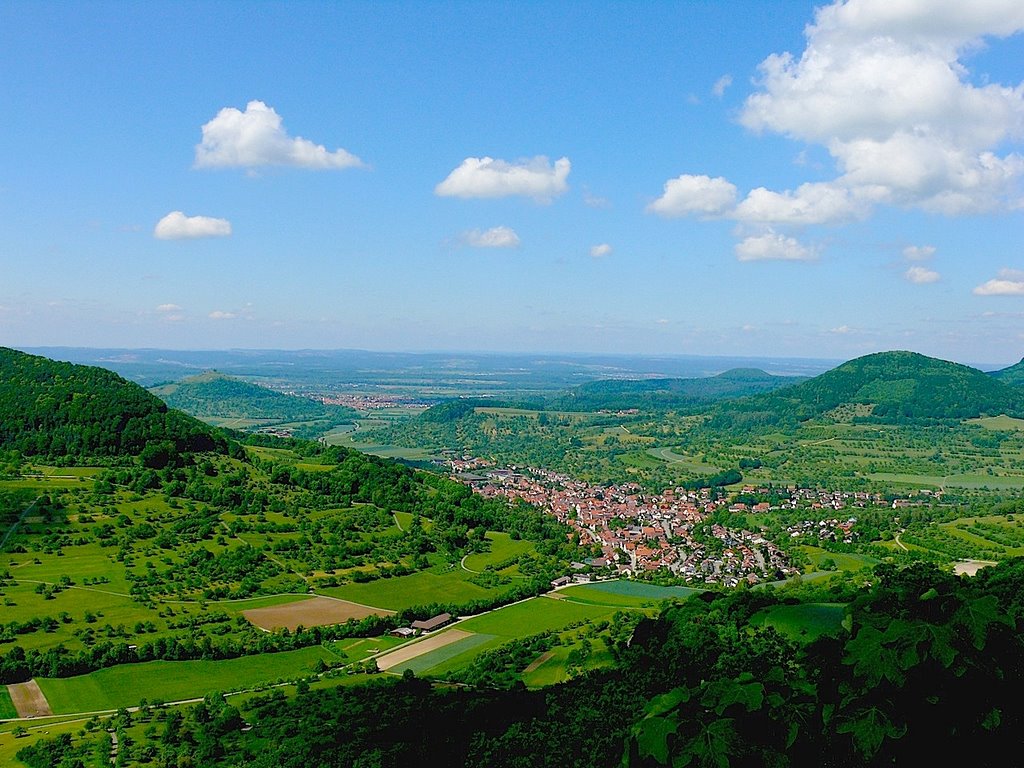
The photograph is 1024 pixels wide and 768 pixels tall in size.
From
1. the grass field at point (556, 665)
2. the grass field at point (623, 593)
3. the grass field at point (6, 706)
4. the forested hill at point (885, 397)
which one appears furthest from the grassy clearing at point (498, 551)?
the forested hill at point (885, 397)

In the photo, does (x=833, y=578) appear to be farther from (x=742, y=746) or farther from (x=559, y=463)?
(x=559, y=463)

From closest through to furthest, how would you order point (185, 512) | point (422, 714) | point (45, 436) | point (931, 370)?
point (422, 714), point (185, 512), point (45, 436), point (931, 370)

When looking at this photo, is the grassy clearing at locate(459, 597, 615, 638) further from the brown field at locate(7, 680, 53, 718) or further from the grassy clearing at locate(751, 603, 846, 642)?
the brown field at locate(7, 680, 53, 718)

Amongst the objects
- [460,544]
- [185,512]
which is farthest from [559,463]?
[185,512]

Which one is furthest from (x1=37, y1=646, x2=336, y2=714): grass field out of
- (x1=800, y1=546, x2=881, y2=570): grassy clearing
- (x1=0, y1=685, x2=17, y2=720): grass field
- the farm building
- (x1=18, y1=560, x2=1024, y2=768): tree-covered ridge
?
(x1=800, y1=546, x2=881, y2=570): grassy clearing

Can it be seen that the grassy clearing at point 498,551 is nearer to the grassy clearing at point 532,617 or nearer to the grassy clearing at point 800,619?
the grassy clearing at point 532,617

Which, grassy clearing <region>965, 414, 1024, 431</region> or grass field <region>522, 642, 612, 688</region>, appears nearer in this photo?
grass field <region>522, 642, 612, 688</region>

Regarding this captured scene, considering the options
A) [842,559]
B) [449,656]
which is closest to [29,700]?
[449,656]

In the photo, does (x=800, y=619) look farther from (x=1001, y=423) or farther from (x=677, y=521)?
(x=1001, y=423)
